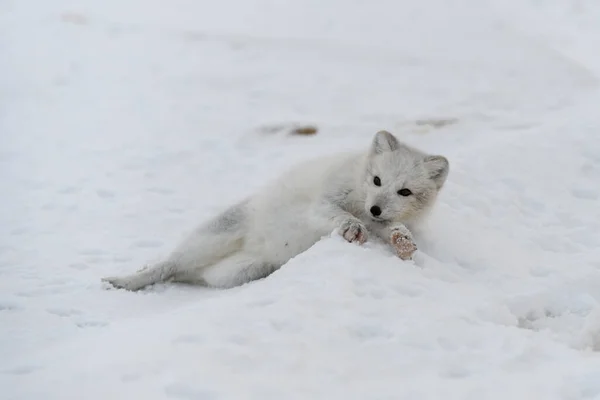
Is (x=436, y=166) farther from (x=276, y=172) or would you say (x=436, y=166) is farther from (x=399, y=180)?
(x=276, y=172)

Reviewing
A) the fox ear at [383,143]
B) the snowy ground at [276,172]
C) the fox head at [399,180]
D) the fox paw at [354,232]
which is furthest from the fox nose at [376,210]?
the fox ear at [383,143]

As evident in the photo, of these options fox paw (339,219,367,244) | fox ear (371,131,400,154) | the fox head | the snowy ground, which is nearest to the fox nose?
the fox head

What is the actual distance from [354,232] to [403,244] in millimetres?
330

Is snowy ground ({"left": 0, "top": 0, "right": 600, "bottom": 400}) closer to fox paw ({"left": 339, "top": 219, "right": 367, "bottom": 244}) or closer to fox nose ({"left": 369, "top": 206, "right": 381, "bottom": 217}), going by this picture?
fox paw ({"left": 339, "top": 219, "right": 367, "bottom": 244})

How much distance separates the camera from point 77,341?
4.07m

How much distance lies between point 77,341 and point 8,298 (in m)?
1.18

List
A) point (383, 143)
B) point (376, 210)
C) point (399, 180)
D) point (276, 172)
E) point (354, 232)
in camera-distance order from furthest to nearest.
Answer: point (276, 172), point (383, 143), point (399, 180), point (376, 210), point (354, 232)

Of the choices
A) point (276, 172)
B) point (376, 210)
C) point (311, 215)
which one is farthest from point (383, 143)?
point (276, 172)

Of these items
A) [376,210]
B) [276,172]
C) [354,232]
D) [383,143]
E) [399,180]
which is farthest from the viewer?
[276,172]

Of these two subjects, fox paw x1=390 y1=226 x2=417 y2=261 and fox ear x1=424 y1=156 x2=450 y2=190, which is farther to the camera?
fox ear x1=424 y1=156 x2=450 y2=190

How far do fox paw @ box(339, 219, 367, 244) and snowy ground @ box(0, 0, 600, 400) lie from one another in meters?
0.13

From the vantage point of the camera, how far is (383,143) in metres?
5.22

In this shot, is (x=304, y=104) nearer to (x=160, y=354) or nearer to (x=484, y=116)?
(x=484, y=116)

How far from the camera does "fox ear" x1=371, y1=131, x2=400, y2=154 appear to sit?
521cm
